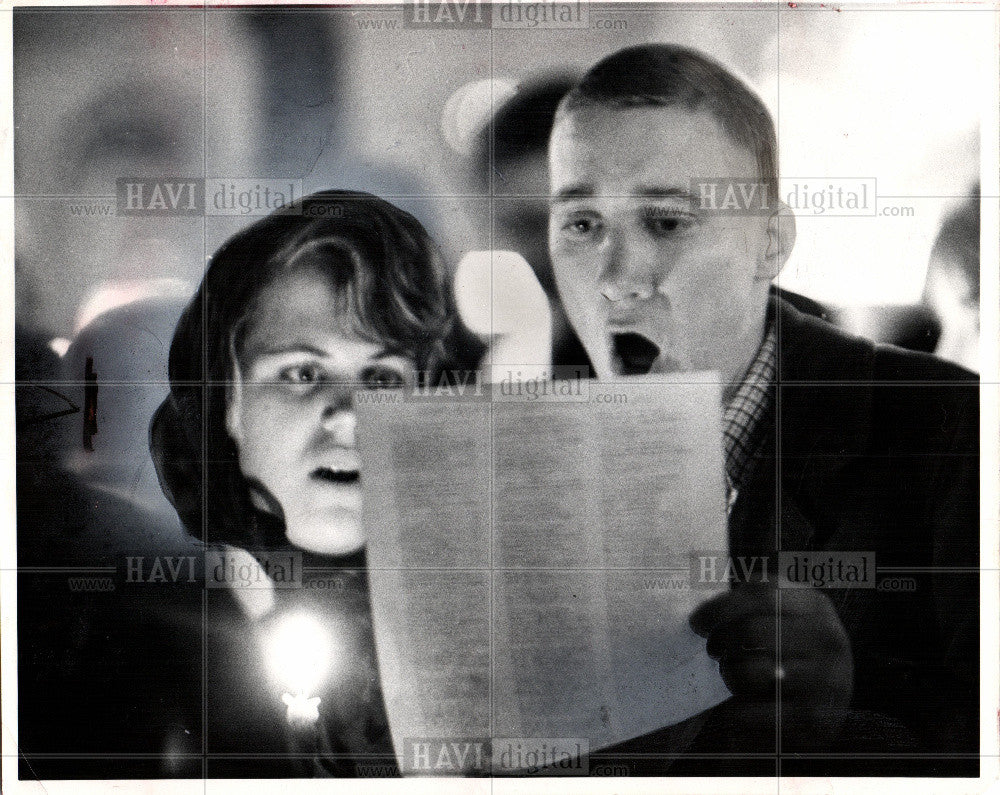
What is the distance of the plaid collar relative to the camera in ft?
8.43

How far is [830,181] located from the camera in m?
2.57

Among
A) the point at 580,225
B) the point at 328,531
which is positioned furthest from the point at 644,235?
the point at 328,531

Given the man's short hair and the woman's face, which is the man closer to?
the man's short hair

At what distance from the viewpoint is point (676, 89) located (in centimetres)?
256

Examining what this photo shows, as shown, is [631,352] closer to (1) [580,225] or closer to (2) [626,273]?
(2) [626,273]

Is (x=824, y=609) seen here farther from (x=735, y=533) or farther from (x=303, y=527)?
(x=303, y=527)

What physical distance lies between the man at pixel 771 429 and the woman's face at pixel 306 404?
2.30 ft

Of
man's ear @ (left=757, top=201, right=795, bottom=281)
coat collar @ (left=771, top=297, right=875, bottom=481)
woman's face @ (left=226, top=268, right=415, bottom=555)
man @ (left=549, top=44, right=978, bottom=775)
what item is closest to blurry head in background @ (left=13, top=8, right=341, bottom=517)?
woman's face @ (left=226, top=268, right=415, bottom=555)

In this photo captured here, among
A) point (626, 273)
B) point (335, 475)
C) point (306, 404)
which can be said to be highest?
point (626, 273)

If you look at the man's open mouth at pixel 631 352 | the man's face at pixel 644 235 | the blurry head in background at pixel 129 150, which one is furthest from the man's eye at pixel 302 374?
the man's open mouth at pixel 631 352

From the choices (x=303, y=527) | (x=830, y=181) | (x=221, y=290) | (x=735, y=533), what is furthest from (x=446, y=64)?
(x=735, y=533)

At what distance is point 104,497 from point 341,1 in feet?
5.64

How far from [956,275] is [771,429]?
0.75 m

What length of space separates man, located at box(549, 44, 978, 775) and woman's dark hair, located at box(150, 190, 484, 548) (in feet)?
1.42
